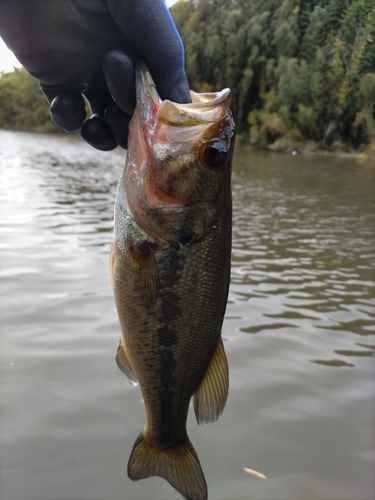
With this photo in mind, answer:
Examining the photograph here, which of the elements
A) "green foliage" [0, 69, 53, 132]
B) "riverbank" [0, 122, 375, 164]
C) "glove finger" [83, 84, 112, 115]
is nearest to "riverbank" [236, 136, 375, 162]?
"riverbank" [0, 122, 375, 164]

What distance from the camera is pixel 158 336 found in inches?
79.3

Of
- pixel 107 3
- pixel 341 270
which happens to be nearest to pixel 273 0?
pixel 341 270

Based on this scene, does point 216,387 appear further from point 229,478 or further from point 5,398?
point 5,398

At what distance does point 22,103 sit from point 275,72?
1771 inches

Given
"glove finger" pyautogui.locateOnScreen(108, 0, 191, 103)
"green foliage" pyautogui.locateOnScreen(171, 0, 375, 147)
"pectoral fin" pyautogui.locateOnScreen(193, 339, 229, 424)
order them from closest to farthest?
"glove finger" pyautogui.locateOnScreen(108, 0, 191, 103), "pectoral fin" pyautogui.locateOnScreen(193, 339, 229, 424), "green foliage" pyautogui.locateOnScreen(171, 0, 375, 147)

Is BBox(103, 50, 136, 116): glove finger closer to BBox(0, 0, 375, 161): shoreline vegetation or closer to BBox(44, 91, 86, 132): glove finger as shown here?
BBox(44, 91, 86, 132): glove finger

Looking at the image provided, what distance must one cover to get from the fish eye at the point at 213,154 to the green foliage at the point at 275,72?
705 cm

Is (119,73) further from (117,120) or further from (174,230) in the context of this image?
(174,230)

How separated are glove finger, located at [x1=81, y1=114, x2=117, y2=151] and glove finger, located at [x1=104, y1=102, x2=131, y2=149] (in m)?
0.08

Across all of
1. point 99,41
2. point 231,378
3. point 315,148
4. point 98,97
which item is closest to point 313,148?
point 315,148

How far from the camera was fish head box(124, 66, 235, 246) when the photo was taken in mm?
1898

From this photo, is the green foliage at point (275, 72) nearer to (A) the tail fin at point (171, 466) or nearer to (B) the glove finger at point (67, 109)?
(B) the glove finger at point (67, 109)

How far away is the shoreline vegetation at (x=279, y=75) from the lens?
16463 mm

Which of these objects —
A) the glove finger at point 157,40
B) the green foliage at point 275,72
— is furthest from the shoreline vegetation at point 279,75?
the glove finger at point 157,40
